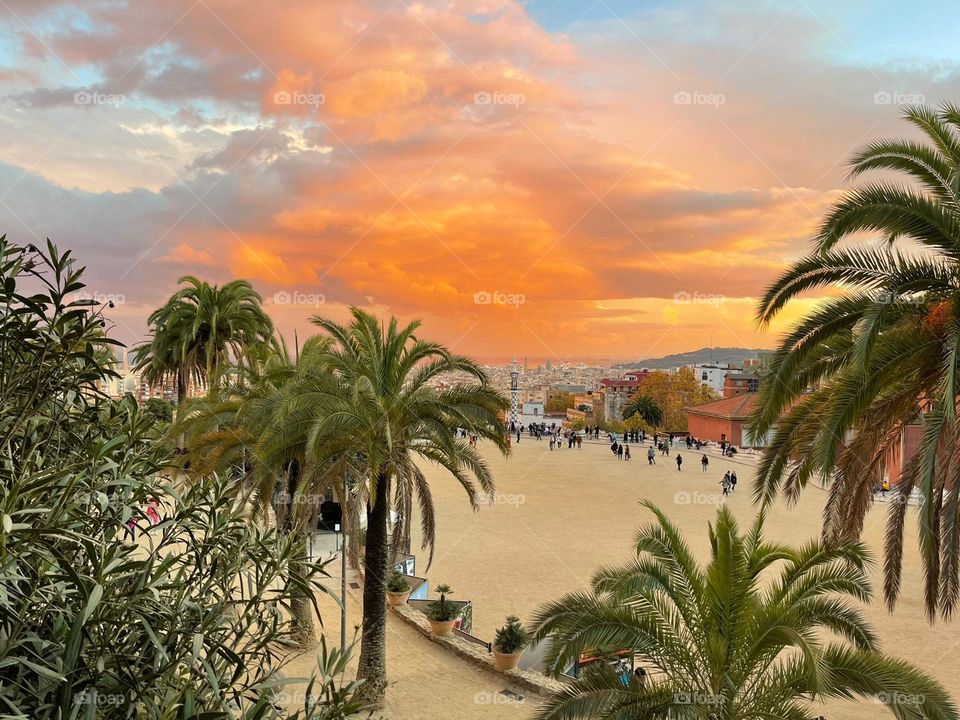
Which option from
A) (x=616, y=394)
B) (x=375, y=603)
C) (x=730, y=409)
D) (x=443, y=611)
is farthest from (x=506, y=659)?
(x=616, y=394)

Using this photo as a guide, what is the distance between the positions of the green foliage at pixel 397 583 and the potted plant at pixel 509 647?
440cm

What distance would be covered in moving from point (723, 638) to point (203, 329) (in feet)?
65.8

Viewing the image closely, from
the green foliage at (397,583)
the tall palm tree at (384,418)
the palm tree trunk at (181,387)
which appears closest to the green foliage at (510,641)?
the tall palm tree at (384,418)

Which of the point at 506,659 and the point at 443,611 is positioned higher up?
the point at 443,611

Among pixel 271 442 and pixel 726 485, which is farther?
pixel 726 485

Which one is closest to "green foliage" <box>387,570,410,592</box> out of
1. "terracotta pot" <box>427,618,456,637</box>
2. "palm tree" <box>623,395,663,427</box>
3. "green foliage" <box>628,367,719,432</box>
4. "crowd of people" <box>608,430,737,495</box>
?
"terracotta pot" <box>427,618,456,637</box>

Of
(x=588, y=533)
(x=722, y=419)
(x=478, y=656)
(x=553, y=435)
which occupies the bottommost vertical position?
(x=478, y=656)

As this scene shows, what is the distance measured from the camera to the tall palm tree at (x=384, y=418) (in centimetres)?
1059

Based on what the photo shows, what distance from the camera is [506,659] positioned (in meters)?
12.2

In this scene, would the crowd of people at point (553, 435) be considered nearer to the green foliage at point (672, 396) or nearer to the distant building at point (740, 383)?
the green foliage at point (672, 396)

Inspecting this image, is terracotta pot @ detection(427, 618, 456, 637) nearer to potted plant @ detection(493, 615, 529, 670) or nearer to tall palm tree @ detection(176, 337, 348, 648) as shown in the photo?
potted plant @ detection(493, 615, 529, 670)

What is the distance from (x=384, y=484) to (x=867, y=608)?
12.5m

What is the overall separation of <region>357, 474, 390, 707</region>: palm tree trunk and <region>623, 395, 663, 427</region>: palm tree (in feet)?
191

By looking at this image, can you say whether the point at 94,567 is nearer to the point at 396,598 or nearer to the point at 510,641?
the point at 510,641
